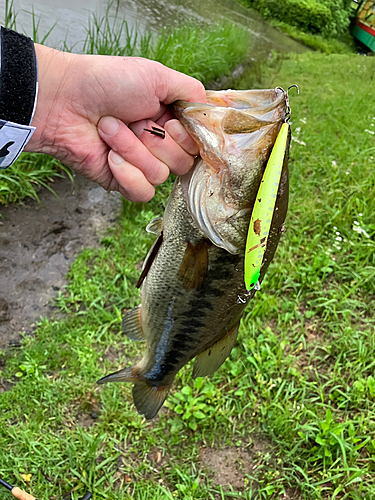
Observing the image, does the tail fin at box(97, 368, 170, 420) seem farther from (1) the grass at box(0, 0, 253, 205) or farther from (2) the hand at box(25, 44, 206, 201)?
(1) the grass at box(0, 0, 253, 205)

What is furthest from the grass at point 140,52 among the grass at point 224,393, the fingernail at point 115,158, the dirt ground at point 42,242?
the fingernail at point 115,158

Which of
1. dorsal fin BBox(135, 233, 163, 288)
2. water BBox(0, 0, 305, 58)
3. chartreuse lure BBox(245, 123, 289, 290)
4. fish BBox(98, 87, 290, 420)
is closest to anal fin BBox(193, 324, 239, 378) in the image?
fish BBox(98, 87, 290, 420)

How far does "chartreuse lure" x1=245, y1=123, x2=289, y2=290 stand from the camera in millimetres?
1203

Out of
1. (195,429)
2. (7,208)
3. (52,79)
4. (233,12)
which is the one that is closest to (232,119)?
(52,79)

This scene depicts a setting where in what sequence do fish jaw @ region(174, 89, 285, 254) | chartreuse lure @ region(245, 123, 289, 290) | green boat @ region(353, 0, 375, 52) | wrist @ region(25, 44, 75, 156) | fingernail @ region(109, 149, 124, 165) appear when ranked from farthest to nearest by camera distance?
green boat @ region(353, 0, 375, 52), fingernail @ region(109, 149, 124, 165), wrist @ region(25, 44, 75, 156), fish jaw @ region(174, 89, 285, 254), chartreuse lure @ region(245, 123, 289, 290)

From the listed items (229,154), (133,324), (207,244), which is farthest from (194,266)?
(133,324)

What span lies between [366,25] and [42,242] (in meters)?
25.6

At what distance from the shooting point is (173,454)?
262cm

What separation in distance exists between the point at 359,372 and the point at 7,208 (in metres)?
3.27

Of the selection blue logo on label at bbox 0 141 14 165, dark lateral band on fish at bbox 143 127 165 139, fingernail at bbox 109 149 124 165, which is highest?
dark lateral band on fish at bbox 143 127 165 139

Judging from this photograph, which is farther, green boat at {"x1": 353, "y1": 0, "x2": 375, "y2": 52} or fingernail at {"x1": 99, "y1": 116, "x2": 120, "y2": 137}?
green boat at {"x1": 353, "y1": 0, "x2": 375, "y2": 52}

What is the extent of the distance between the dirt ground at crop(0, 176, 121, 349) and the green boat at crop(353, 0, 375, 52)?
23.0 m

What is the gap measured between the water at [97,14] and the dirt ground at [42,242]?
1.84 metres

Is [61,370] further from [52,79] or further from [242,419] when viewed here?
[52,79]
